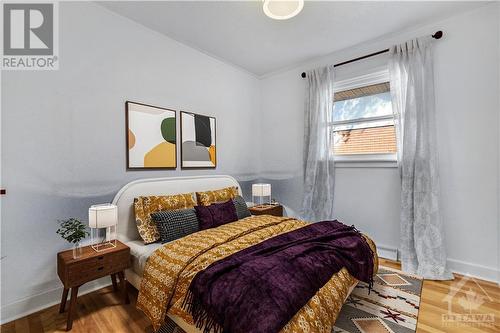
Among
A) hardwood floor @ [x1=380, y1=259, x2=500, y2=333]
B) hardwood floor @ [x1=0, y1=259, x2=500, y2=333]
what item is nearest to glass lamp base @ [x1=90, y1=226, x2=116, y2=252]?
hardwood floor @ [x1=0, y1=259, x2=500, y2=333]

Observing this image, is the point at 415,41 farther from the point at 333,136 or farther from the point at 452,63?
the point at 333,136

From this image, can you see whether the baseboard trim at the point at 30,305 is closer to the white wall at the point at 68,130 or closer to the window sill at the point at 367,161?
the white wall at the point at 68,130

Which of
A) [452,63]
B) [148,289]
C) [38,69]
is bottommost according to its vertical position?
[148,289]

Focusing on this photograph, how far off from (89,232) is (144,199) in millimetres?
594

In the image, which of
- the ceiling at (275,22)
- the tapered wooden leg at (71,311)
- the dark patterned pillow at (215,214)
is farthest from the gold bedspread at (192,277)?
the ceiling at (275,22)

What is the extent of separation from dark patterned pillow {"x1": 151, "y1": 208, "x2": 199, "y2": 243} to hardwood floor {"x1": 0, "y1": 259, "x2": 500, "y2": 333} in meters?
0.67

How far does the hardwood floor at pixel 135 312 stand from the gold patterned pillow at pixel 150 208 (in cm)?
60

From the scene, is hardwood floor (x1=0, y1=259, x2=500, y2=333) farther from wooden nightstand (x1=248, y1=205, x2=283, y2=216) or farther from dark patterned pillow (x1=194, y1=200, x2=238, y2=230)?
wooden nightstand (x1=248, y1=205, x2=283, y2=216)

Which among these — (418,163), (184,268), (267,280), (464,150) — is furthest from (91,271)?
(464,150)

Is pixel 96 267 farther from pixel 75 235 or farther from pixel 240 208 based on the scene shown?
pixel 240 208

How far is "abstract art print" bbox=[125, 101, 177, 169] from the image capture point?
2670 millimetres

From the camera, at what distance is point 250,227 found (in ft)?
8.09

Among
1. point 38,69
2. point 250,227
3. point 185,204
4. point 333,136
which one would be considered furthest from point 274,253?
point 38,69

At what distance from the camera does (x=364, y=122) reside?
337 cm
